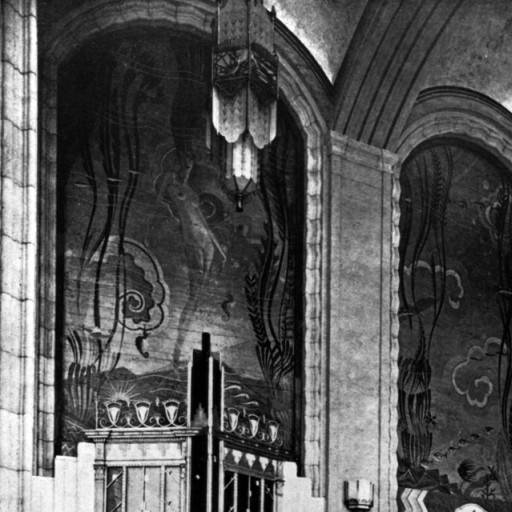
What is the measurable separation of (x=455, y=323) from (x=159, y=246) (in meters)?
3.52

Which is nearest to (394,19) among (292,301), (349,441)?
(292,301)

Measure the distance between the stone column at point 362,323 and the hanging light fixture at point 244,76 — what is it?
250 centimetres

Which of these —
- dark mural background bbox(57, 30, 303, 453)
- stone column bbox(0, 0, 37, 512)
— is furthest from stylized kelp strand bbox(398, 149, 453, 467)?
stone column bbox(0, 0, 37, 512)

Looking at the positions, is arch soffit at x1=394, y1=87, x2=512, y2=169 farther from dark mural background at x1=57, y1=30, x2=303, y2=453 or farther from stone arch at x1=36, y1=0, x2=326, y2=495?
dark mural background at x1=57, y1=30, x2=303, y2=453

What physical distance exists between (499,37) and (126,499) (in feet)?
21.3

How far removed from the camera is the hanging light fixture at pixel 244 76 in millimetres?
12234

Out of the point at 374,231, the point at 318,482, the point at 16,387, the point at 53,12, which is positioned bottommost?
the point at 318,482

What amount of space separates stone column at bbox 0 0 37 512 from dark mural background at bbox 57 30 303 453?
225 centimetres

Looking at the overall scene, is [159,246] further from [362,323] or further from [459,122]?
[459,122]

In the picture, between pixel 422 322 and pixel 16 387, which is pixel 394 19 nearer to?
pixel 422 322

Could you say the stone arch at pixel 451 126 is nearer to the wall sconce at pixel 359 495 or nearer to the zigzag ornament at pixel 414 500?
the zigzag ornament at pixel 414 500

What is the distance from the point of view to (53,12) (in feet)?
45.0

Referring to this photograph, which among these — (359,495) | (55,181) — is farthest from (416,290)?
(55,181)

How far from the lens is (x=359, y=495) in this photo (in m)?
14.1
